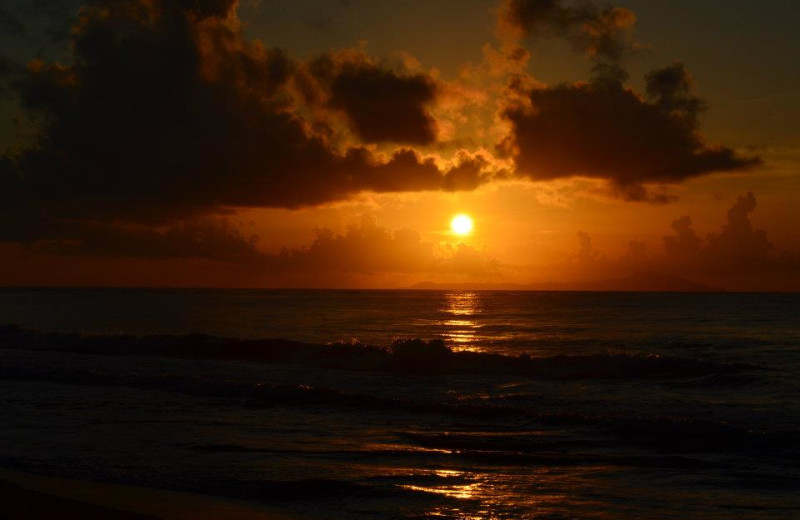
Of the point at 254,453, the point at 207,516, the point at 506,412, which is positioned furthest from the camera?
the point at 506,412

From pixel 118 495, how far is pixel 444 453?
6914mm

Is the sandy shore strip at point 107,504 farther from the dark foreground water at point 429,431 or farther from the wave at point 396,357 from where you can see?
the wave at point 396,357

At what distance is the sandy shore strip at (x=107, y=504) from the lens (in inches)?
412

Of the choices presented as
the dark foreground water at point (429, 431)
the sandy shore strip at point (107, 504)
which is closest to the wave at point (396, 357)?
the dark foreground water at point (429, 431)

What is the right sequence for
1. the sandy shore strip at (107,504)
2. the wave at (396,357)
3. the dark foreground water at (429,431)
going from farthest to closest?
the wave at (396,357)
the dark foreground water at (429,431)
the sandy shore strip at (107,504)

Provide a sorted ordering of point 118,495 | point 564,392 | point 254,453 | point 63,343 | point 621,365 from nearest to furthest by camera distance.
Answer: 1. point 118,495
2. point 254,453
3. point 564,392
4. point 621,365
5. point 63,343

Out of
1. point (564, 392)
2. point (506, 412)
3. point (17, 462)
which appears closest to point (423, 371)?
point (564, 392)

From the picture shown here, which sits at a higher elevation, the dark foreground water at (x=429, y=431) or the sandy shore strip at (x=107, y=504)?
the sandy shore strip at (x=107, y=504)

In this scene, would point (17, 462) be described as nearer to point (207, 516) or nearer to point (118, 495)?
point (118, 495)

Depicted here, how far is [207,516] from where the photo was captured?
10.6m

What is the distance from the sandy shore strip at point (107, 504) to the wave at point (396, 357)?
68.3ft

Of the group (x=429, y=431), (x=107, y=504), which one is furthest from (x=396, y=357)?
(x=107, y=504)

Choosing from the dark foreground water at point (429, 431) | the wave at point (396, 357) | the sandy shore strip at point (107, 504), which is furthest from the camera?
the wave at point (396, 357)

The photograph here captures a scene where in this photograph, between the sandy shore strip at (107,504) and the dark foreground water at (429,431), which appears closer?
the sandy shore strip at (107,504)
